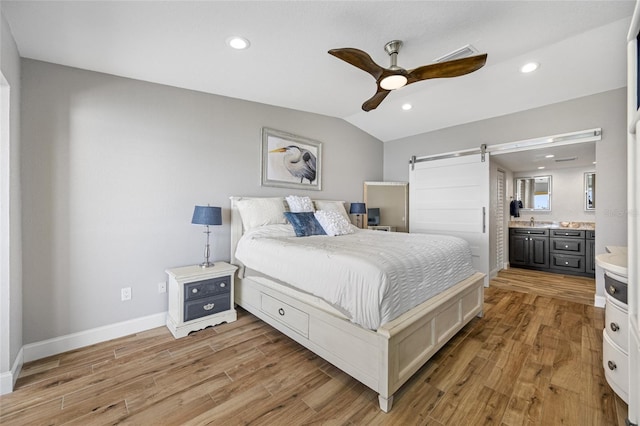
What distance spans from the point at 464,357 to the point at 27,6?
155 inches

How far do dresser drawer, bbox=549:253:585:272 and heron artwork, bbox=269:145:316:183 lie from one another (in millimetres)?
4684

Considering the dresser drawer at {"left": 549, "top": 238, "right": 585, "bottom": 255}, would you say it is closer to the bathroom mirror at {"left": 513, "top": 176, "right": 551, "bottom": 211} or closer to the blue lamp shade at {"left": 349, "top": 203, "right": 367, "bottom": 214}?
the bathroom mirror at {"left": 513, "top": 176, "right": 551, "bottom": 211}

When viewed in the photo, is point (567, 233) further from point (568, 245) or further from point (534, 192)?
point (534, 192)

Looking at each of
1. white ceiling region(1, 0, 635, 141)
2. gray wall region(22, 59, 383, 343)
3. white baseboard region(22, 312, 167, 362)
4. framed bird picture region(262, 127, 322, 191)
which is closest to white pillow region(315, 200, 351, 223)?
framed bird picture region(262, 127, 322, 191)

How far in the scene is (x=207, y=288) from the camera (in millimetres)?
2639

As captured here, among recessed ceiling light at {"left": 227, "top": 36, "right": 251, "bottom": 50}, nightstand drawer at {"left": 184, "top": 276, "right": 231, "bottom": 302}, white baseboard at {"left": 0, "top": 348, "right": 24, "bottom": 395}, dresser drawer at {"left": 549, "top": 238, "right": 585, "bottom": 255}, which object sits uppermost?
recessed ceiling light at {"left": 227, "top": 36, "right": 251, "bottom": 50}

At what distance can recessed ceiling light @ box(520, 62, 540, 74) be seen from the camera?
9.40 ft

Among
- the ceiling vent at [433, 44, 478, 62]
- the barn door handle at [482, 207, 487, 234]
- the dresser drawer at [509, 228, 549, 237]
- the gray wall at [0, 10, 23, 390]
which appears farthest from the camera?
the dresser drawer at [509, 228, 549, 237]

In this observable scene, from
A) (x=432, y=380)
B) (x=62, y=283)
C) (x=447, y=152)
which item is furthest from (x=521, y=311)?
(x=62, y=283)

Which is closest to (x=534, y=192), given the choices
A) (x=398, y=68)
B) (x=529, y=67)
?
(x=529, y=67)

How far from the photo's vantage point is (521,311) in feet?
10.1

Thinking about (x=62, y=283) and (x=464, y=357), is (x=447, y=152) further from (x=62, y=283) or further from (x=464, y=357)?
(x=62, y=283)

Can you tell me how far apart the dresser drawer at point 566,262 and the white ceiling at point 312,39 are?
2936 mm

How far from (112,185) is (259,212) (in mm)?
1418
